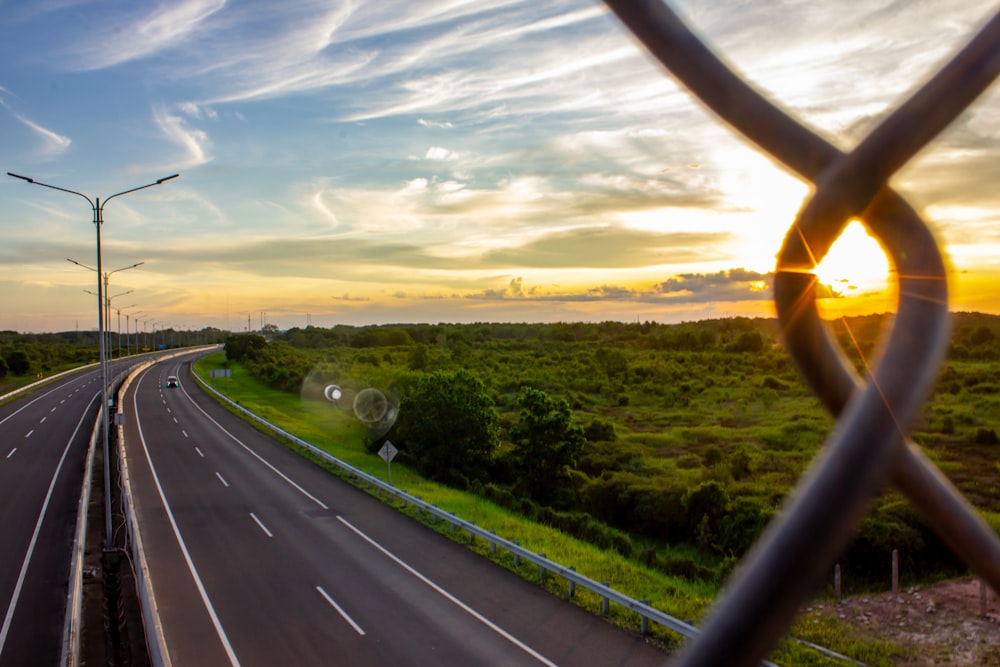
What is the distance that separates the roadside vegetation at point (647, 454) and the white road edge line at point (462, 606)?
266cm

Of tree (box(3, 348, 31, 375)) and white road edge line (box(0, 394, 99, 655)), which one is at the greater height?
tree (box(3, 348, 31, 375))

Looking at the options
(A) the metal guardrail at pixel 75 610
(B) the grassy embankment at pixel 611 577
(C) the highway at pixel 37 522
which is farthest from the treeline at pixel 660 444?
(C) the highway at pixel 37 522

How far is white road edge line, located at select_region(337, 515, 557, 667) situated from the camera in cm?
1484

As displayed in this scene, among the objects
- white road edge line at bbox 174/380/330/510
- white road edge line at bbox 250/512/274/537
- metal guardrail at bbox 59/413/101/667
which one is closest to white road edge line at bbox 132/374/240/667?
white road edge line at bbox 250/512/274/537

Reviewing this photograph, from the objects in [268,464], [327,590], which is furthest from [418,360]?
[327,590]

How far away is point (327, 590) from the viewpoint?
1822 cm

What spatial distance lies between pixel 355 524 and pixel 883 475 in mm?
24850

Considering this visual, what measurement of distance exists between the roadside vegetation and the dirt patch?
1.00 m

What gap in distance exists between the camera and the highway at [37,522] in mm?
16438

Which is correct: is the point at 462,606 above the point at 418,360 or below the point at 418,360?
below

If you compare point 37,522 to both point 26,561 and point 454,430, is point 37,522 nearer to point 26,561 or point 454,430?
point 26,561

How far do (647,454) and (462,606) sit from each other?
23572 millimetres

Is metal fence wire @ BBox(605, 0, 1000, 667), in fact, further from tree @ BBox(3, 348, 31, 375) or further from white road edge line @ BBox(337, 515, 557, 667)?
tree @ BBox(3, 348, 31, 375)

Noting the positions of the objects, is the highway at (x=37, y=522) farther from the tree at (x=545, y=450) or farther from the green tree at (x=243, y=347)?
the green tree at (x=243, y=347)
